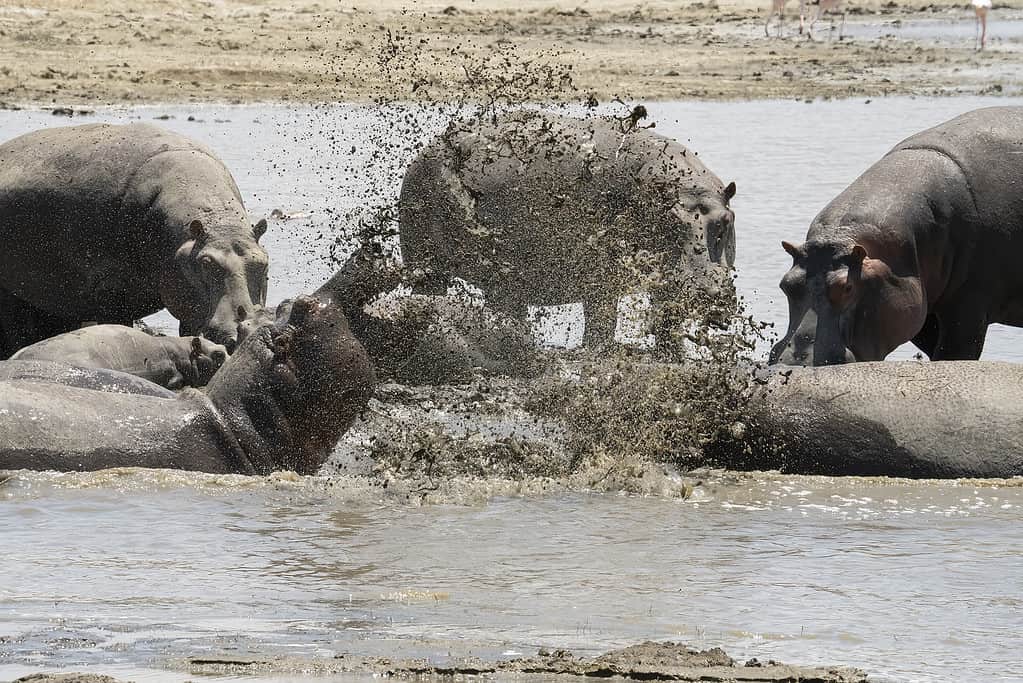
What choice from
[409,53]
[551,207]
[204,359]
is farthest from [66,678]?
[409,53]

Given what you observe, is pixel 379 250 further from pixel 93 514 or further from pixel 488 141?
pixel 488 141

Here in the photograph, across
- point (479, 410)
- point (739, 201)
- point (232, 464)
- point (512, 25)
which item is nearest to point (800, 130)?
point (739, 201)

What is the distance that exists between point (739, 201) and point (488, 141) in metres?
5.08

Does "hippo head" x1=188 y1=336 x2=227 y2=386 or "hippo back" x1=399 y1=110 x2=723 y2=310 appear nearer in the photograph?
"hippo head" x1=188 y1=336 x2=227 y2=386

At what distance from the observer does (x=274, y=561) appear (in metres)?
6.18

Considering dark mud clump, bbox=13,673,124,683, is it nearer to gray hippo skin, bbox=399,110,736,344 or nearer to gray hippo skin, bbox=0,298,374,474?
gray hippo skin, bbox=0,298,374,474

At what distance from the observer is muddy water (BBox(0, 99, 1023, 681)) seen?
5.08 m

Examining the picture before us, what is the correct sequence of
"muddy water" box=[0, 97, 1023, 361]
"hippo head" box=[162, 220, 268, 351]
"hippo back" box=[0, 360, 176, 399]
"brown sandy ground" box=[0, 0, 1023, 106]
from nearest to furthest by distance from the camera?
"hippo back" box=[0, 360, 176, 399], "hippo head" box=[162, 220, 268, 351], "muddy water" box=[0, 97, 1023, 361], "brown sandy ground" box=[0, 0, 1023, 106]

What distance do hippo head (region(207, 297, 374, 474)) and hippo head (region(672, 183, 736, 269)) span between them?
13.8 ft

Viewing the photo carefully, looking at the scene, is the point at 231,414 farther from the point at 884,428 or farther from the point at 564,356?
the point at 564,356

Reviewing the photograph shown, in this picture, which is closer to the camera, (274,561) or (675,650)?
(675,650)

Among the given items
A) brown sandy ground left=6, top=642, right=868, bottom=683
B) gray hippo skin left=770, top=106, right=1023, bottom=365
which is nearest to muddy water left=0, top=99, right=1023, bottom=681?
brown sandy ground left=6, top=642, right=868, bottom=683

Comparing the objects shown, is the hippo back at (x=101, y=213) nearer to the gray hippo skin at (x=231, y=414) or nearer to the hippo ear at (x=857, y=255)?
the gray hippo skin at (x=231, y=414)

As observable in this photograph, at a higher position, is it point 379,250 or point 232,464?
point 379,250
